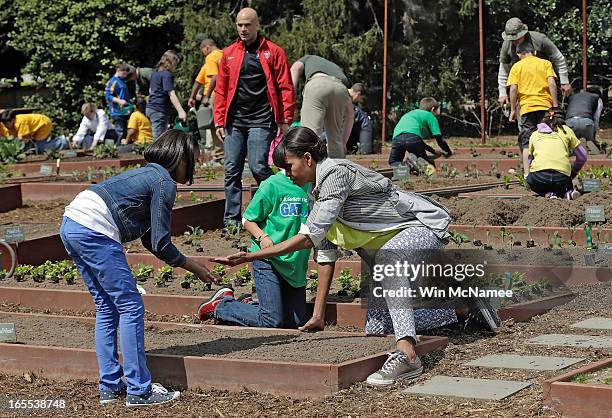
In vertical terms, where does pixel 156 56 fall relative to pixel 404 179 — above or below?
above

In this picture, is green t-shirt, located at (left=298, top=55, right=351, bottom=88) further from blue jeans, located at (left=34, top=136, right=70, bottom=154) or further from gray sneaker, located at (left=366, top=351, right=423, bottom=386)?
blue jeans, located at (left=34, top=136, right=70, bottom=154)

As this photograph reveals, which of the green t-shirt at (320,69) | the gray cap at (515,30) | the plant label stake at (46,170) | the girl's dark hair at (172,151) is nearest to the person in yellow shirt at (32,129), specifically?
the plant label stake at (46,170)

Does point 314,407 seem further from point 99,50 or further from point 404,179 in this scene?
point 99,50

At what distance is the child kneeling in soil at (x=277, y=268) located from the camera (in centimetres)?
798

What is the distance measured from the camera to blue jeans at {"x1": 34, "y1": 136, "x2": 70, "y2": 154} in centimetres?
2138

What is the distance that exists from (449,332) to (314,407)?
1723 mm

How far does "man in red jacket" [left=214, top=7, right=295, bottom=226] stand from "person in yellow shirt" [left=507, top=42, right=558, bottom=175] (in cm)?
381

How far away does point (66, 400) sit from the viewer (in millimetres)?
6652

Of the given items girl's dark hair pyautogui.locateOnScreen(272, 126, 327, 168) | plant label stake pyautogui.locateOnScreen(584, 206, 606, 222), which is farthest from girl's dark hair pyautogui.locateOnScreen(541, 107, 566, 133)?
girl's dark hair pyautogui.locateOnScreen(272, 126, 327, 168)

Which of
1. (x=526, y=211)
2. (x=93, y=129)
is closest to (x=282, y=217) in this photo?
(x=526, y=211)

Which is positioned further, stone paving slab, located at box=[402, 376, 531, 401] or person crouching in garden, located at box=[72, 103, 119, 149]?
person crouching in garden, located at box=[72, 103, 119, 149]

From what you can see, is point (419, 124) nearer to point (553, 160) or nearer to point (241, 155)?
point (553, 160)

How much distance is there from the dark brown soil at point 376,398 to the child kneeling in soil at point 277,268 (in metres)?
1.05

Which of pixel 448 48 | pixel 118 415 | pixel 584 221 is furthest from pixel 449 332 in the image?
pixel 448 48
